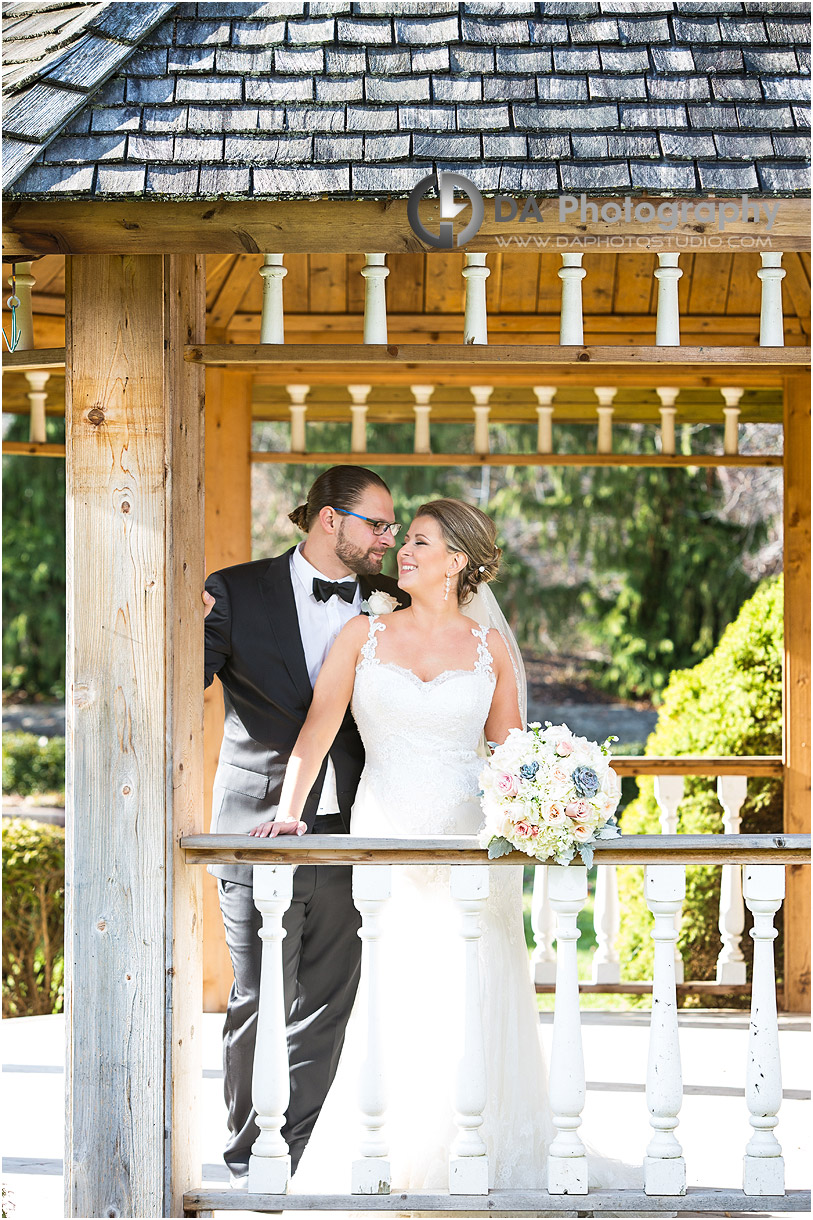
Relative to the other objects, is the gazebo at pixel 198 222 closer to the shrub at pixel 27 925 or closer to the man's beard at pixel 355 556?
the man's beard at pixel 355 556

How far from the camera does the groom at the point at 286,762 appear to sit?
3438 mm

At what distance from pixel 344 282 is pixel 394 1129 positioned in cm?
336

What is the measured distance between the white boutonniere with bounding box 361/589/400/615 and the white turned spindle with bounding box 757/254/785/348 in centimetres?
126

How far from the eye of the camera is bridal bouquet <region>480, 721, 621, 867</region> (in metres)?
2.69

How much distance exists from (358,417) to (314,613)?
1792mm

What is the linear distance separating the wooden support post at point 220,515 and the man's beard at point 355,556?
1.51 m

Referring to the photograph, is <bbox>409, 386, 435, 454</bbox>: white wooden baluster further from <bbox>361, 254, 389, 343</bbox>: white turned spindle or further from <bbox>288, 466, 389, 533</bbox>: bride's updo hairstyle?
<bbox>361, 254, 389, 343</bbox>: white turned spindle

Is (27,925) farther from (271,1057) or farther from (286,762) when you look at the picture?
(271,1057)

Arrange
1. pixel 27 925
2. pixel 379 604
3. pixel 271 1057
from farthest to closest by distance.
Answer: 1. pixel 27 925
2. pixel 379 604
3. pixel 271 1057

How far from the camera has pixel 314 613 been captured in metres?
3.65

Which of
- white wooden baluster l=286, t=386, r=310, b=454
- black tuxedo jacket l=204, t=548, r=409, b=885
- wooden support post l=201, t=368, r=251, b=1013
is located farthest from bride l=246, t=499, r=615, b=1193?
white wooden baluster l=286, t=386, r=310, b=454

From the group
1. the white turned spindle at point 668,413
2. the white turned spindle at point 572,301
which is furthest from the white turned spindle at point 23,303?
the white turned spindle at point 668,413

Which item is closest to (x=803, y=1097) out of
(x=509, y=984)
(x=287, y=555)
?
(x=509, y=984)

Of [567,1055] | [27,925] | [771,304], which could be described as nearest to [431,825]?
[567,1055]
